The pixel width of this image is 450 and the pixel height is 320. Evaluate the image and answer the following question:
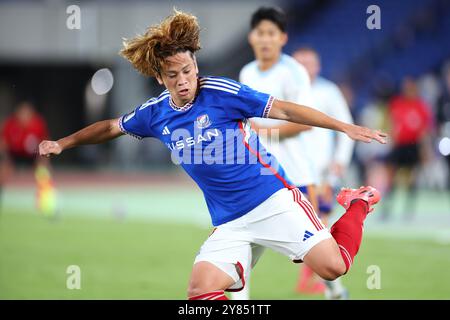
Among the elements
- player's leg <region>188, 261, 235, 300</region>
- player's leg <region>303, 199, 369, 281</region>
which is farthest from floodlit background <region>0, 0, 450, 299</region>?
player's leg <region>188, 261, 235, 300</region>

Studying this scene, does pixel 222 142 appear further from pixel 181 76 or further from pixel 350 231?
pixel 350 231

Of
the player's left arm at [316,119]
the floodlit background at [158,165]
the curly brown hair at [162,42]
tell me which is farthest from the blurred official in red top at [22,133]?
the player's left arm at [316,119]

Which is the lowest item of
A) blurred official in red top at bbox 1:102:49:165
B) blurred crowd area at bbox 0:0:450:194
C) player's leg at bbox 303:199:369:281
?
player's leg at bbox 303:199:369:281

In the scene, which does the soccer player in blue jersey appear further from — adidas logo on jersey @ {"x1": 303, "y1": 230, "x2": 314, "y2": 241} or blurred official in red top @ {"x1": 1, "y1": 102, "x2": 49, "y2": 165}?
blurred official in red top @ {"x1": 1, "y1": 102, "x2": 49, "y2": 165}

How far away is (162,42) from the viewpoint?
593cm

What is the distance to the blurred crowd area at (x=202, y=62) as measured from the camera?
21.7 meters

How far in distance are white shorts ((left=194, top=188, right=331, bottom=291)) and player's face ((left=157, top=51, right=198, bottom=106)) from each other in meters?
0.95

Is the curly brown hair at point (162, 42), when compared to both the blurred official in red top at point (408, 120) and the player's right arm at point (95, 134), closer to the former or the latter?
the player's right arm at point (95, 134)

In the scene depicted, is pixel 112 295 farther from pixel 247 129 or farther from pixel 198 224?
pixel 198 224

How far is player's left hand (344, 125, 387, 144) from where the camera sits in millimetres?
5758

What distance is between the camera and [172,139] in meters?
6.07

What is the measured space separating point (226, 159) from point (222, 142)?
123 mm

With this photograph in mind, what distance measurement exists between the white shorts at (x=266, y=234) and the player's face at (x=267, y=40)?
199cm

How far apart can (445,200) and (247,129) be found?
45.0ft
